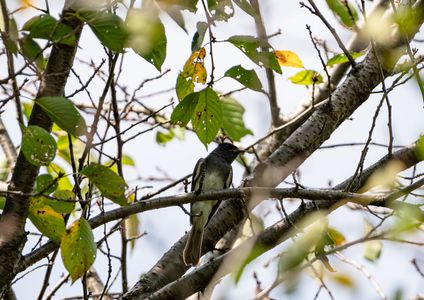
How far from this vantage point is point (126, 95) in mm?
5617

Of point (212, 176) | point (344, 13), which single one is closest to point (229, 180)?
point (212, 176)

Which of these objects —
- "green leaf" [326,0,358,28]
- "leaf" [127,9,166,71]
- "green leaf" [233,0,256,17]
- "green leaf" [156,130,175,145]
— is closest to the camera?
"leaf" [127,9,166,71]

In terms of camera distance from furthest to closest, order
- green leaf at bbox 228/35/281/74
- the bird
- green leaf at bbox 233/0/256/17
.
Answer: the bird < green leaf at bbox 228/35/281/74 < green leaf at bbox 233/0/256/17

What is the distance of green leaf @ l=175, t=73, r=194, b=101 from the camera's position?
299 cm

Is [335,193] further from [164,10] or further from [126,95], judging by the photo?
[126,95]

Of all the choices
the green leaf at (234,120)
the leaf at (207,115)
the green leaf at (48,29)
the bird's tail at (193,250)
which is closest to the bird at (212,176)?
the green leaf at (234,120)

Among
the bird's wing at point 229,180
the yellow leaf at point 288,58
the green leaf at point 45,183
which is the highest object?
the bird's wing at point 229,180

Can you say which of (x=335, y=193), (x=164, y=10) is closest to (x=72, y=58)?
(x=164, y=10)

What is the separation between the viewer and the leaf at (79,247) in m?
2.56

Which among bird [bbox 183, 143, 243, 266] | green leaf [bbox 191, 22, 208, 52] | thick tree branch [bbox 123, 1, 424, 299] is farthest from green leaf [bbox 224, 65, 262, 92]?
bird [bbox 183, 143, 243, 266]

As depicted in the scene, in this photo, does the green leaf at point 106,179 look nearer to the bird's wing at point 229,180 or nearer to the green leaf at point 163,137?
the bird's wing at point 229,180

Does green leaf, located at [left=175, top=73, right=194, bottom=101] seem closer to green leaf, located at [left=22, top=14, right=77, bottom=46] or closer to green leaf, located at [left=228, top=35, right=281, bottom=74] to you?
green leaf, located at [left=228, top=35, right=281, bottom=74]

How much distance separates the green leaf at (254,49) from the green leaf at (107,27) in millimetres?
489

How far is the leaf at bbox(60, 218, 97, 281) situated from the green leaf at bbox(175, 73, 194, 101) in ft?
2.48
